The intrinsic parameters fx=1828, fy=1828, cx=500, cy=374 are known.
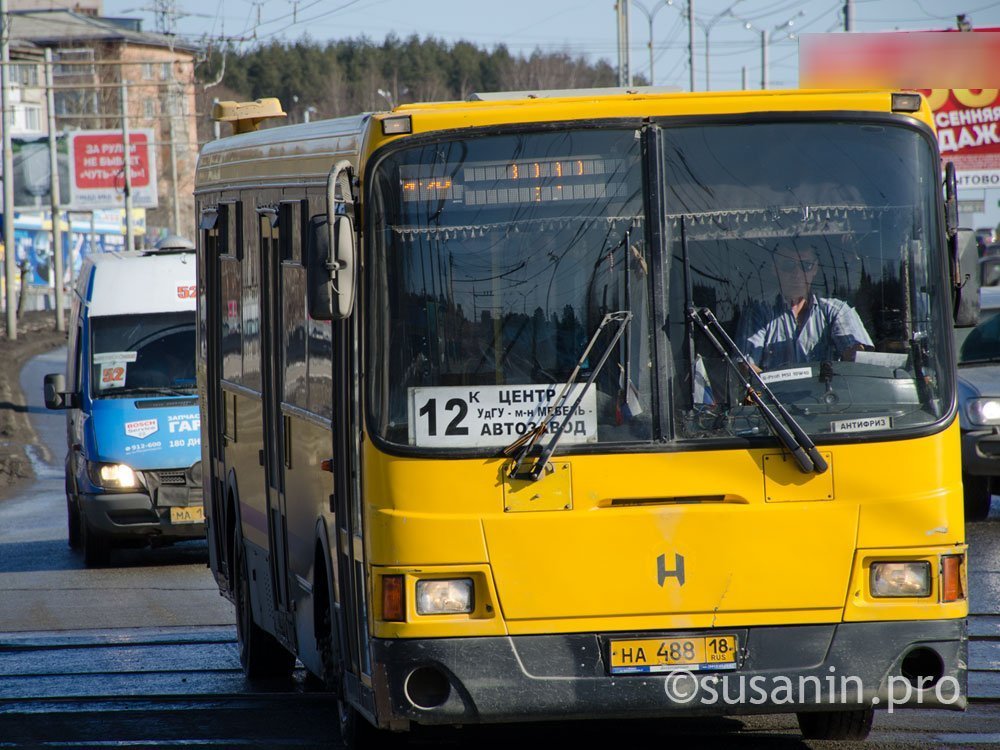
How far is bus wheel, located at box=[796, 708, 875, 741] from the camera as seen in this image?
7.32m

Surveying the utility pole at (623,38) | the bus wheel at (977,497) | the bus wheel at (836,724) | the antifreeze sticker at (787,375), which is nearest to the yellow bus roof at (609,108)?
the antifreeze sticker at (787,375)

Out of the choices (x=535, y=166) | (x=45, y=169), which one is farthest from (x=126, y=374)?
(x=45, y=169)

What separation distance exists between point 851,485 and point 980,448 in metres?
8.98

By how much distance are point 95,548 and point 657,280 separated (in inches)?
405

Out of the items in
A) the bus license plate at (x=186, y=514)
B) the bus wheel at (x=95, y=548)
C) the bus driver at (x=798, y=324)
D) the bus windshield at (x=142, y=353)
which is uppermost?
the bus driver at (x=798, y=324)

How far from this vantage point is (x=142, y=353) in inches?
635

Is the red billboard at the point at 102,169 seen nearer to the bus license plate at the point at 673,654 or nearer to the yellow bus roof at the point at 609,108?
the yellow bus roof at the point at 609,108

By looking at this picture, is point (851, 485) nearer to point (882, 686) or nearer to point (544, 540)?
point (882, 686)

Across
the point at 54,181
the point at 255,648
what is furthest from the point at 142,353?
the point at 54,181

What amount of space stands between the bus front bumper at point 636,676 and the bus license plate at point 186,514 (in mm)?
9399

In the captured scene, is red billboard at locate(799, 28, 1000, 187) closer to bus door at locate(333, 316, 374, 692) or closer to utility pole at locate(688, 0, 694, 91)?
bus door at locate(333, 316, 374, 692)

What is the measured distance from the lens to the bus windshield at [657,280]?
6.36 meters

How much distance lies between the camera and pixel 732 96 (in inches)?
259

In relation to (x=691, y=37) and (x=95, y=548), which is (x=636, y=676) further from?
(x=691, y=37)
